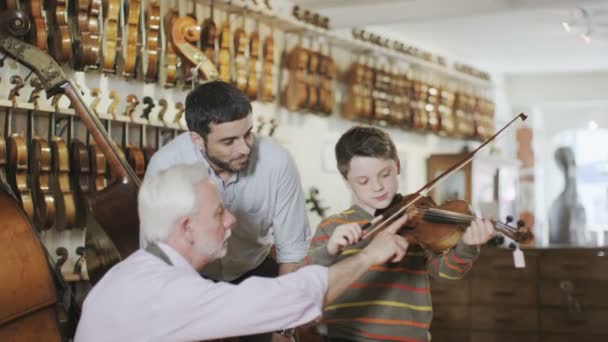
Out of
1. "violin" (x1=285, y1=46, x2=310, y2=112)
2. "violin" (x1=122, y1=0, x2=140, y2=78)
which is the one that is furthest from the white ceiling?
"violin" (x1=122, y1=0, x2=140, y2=78)

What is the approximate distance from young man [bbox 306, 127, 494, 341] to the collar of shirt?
1.64 ft

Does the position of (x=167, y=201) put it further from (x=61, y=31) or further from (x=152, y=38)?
(x=152, y=38)

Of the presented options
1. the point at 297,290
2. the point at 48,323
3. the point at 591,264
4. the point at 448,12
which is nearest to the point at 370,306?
the point at 297,290

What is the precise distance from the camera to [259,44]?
6078 millimetres

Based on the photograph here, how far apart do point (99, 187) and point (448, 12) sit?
3233mm

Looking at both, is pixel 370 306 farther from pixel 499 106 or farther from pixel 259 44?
pixel 499 106

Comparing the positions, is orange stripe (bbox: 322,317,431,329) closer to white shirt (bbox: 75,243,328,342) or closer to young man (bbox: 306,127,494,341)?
young man (bbox: 306,127,494,341)

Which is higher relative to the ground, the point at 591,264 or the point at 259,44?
the point at 259,44

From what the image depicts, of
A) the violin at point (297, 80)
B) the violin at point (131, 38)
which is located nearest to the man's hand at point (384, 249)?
the violin at point (131, 38)

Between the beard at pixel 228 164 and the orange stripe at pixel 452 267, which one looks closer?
the orange stripe at pixel 452 267

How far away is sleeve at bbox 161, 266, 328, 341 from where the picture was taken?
73.4 inches

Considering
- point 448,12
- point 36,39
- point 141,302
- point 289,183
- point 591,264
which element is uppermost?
point 448,12

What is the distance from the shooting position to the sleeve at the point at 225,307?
1863mm

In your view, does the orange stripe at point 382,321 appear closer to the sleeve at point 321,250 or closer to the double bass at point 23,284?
the sleeve at point 321,250
